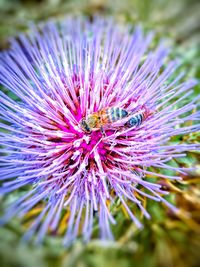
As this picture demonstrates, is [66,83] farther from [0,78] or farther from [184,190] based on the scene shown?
[184,190]

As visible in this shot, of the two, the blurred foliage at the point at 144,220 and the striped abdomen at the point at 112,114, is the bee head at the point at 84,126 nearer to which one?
the striped abdomen at the point at 112,114

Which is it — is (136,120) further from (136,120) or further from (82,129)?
(82,129)

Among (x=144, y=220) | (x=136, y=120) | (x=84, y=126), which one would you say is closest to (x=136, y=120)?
(x=136, y=120)

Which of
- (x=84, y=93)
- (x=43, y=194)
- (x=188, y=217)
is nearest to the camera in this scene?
(x=43, y=194)

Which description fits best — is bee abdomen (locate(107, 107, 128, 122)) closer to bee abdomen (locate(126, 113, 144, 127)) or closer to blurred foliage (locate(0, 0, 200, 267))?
bee abdomen (locate(126, 113, 144, 127))

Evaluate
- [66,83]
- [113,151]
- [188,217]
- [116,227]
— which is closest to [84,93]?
[66,83]
